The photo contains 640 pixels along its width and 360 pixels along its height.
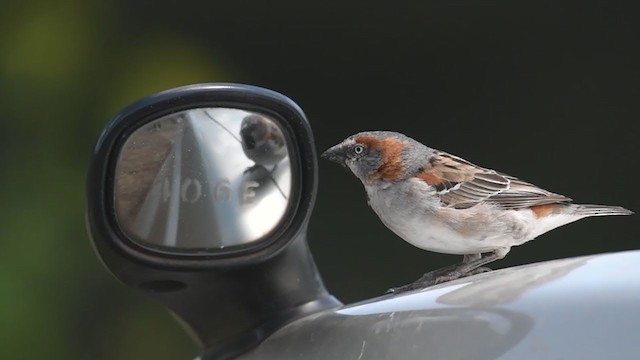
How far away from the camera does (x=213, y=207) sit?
2.26 meters

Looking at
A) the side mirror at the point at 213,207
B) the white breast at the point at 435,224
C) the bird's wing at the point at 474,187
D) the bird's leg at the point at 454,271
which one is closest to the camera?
the side mirror at the point at 213,207

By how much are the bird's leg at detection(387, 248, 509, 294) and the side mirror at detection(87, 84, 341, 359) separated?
26cm

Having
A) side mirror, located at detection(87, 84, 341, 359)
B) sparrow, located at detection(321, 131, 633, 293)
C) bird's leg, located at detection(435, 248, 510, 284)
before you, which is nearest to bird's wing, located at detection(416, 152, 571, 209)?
sparrow, located at detection(321, 131, 633, 293)

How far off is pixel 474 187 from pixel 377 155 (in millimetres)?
306

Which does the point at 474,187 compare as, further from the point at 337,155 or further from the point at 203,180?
the point at 203,180

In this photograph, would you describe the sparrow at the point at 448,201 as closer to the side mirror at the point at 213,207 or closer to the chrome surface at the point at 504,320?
the side mirror at the point at 213,207

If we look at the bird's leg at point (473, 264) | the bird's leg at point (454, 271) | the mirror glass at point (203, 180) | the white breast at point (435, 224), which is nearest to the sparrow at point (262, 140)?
the mirror glass at point (203, 180)

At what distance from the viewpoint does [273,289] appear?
7.47 ft

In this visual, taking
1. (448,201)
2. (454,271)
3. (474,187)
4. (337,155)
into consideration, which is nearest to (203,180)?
(454,271)

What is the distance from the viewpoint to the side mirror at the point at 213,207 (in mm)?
2150

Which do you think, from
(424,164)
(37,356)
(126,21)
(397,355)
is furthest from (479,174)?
(126,21)

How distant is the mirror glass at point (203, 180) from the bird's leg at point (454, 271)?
348mm

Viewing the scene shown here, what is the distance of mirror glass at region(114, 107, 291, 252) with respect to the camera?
7.14 feet

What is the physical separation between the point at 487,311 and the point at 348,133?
4976 millimetres
